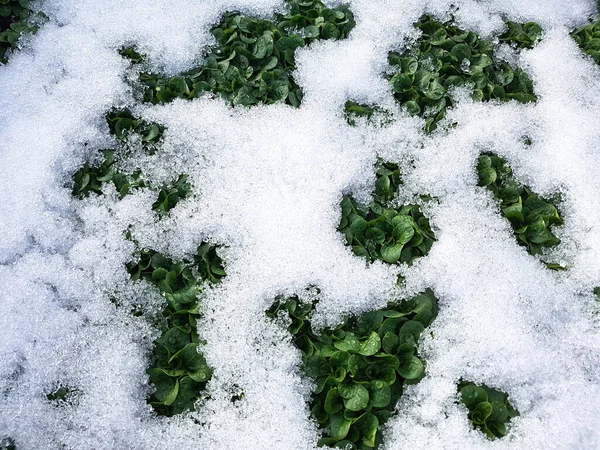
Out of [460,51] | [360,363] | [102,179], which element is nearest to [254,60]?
[102,179]

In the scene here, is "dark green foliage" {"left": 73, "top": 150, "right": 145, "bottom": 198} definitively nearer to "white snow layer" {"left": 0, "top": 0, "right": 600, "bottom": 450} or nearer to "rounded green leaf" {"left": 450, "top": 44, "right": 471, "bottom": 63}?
"white snow layer" {"left": 0, "top": 0, "right": 600, "bottom": 450}

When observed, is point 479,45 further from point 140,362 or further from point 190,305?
point 140,362

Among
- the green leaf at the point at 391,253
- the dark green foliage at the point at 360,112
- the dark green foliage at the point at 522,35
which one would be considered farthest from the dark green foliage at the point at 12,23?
the dark green foliage at the point at 522,35

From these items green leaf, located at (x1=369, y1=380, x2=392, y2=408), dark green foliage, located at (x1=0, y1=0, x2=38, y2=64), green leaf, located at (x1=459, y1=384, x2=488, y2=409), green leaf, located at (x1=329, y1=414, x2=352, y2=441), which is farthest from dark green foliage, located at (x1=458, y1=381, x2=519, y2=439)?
dark green foliage, located at (x1=0, y1=0, x2=38, y2=64)

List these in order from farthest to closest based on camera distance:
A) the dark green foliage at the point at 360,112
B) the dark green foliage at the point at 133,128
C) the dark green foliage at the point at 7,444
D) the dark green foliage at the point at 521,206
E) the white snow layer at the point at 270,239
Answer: the dark green foliage at the point at 360,112
the dark green foliage at the point at 133,128
the dark green foliage at the point at 521,206
the white snow layer at the point at 270,239
the dark green foliage at the point at 7,444

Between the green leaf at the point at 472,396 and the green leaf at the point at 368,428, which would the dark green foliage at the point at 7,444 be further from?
the green leaf at the point at 472,396

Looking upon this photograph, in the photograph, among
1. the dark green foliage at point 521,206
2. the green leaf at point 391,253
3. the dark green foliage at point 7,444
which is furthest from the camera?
the dark green foliage at point 521,206
